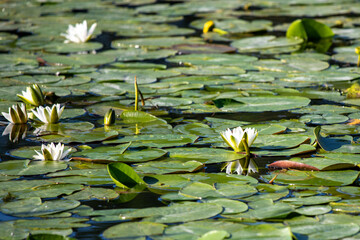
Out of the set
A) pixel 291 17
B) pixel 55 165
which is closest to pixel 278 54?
pixel 291 17

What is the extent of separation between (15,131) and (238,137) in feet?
4.58

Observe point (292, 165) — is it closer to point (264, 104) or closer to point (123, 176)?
point (123, 176)

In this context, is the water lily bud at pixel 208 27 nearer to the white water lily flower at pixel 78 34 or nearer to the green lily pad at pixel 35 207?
the white water lily flower at pixel 78 34

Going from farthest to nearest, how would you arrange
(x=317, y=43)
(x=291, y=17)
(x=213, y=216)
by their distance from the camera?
(x=291, y=17)
(x=317, y=43)
(x=213, y=216)

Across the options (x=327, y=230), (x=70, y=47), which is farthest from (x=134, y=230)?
(x=70, y=47)

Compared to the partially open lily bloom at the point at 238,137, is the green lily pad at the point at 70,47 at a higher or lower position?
higher

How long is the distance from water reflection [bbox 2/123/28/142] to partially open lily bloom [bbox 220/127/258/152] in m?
1.23

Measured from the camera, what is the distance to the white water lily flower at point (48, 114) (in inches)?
133

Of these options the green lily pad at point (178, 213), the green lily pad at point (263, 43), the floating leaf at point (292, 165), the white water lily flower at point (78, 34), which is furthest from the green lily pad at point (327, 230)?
the white water lily flower at point (78, 34)

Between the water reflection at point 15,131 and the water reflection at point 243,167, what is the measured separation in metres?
1.28

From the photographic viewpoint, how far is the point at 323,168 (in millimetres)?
2539

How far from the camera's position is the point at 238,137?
9.12 feet

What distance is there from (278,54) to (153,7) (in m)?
3.46

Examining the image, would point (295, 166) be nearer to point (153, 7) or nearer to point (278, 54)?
point (278, 54)
